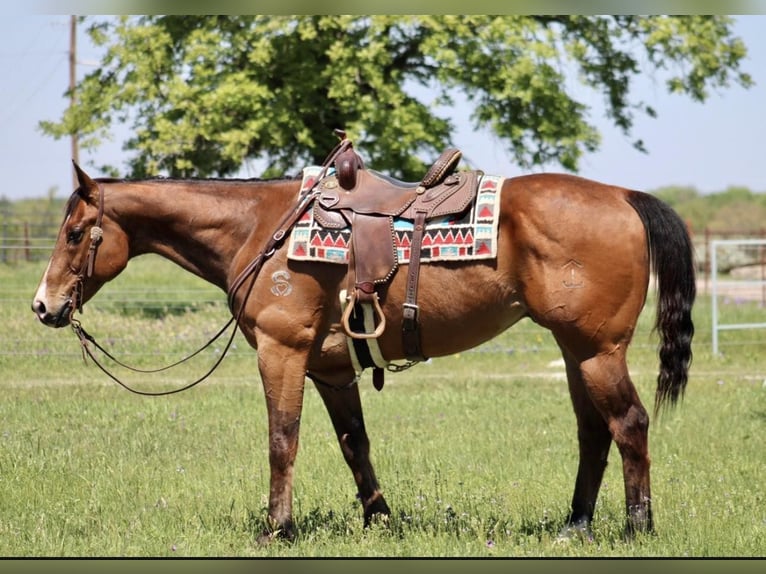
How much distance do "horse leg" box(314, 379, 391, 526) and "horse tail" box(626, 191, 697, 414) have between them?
180cm

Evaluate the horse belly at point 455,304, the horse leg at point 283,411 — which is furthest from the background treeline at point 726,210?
the horse leg at point 283,411

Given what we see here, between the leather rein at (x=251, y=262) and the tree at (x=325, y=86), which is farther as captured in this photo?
the tree at (x=325, y=86)

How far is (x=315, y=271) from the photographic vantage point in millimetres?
5574

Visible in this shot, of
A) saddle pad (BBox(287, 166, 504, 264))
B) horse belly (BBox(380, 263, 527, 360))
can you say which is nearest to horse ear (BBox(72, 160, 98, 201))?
saddle pad (BBox(287, 166, 504, 264))

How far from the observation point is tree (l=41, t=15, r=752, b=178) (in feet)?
54.2

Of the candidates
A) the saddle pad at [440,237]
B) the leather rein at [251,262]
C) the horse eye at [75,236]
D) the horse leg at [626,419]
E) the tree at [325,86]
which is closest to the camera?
the horse leg at [626,419]

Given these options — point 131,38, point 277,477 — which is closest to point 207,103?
point 131,38

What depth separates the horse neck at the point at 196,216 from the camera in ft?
19.3

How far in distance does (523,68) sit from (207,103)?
5559 millimetres

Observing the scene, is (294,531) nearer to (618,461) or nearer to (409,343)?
(409,343)

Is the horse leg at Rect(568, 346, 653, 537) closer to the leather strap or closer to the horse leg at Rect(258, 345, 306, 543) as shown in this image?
the leather strap

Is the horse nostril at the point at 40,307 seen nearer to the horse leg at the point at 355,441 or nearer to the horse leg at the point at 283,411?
the horse leg at the point at 283,411

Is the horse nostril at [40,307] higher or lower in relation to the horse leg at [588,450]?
higher

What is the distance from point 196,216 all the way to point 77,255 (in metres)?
0.77
